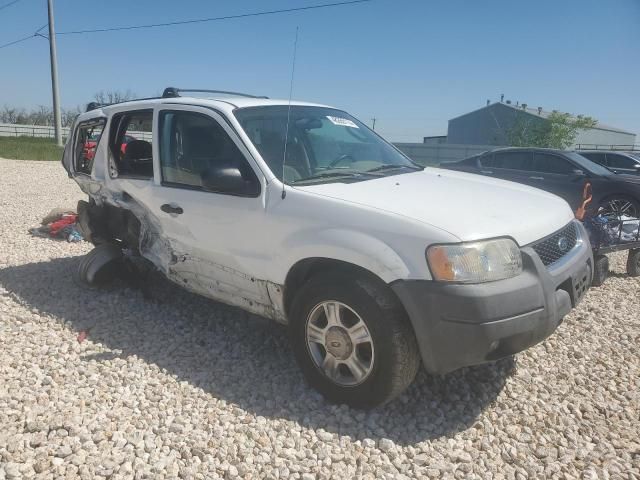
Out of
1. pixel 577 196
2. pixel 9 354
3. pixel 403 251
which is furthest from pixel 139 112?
pixel 577 196

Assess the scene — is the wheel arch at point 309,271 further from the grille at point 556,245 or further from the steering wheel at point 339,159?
the grille at point 556,245

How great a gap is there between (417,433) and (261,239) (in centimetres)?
150

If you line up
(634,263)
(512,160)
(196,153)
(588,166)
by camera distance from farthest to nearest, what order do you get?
1. (512,160)
2. (588,166)
3. (634,263)
4. (196,153)

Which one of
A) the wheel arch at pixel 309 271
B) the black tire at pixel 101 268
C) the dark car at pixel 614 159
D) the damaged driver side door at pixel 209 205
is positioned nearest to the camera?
the wheel arch at pixel 309 271

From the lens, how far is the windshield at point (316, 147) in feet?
11.3

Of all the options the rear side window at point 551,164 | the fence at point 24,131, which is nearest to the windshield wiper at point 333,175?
the rear side window at point 551,164

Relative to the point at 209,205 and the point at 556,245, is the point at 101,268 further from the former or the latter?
the point at 556,245

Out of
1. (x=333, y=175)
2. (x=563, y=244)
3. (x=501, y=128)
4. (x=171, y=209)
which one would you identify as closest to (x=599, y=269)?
(x=563, y=244)

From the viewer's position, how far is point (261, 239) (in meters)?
3.29

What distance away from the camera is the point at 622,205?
8703 millimetres

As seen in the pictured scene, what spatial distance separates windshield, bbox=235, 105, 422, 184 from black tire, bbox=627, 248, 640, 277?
3684mm

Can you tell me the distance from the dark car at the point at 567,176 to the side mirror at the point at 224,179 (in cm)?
678

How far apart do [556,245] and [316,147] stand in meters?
1.75

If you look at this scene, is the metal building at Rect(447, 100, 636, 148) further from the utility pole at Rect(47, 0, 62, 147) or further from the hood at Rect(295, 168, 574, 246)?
the hood at Rect(295, 168, 574, 246)
